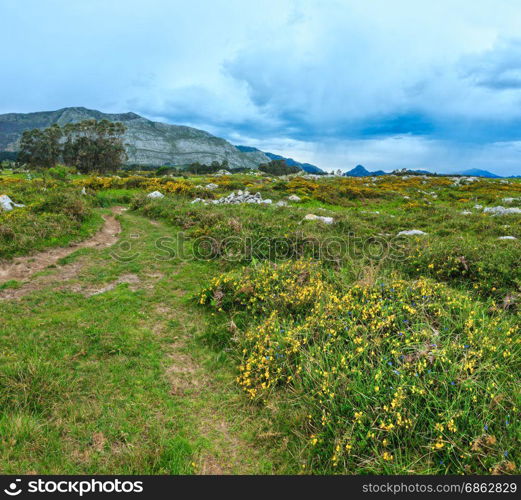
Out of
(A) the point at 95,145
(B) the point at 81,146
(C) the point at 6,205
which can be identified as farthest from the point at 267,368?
(B) the point at 81,146

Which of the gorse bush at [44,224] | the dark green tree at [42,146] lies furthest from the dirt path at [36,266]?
the dark green tree at [42,146]

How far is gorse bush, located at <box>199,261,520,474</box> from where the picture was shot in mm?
3559

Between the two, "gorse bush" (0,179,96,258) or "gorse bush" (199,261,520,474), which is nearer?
"gorse bush" (199,261,520,474)

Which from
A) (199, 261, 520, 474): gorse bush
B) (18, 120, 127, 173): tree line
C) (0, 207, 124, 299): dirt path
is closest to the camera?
(199, 261, 520, 474): gorse bush

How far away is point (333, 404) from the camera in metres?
4.08

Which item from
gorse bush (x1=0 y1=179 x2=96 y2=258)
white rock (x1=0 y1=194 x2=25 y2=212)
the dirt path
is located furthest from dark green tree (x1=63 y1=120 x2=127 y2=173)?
the dirt path

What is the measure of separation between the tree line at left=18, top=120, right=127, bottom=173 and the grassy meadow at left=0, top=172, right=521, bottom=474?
64.7 meters

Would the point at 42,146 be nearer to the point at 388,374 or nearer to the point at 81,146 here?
the point at 81,146

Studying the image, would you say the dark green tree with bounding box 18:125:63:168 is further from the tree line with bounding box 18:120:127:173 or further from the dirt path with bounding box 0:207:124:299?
the dirt path with bounding box 0:207:124:299

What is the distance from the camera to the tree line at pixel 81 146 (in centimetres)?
6494

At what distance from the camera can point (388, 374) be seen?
4.43 metres

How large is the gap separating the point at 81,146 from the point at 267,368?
7744cm

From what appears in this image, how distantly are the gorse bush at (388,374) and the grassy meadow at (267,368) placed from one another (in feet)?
0.10
